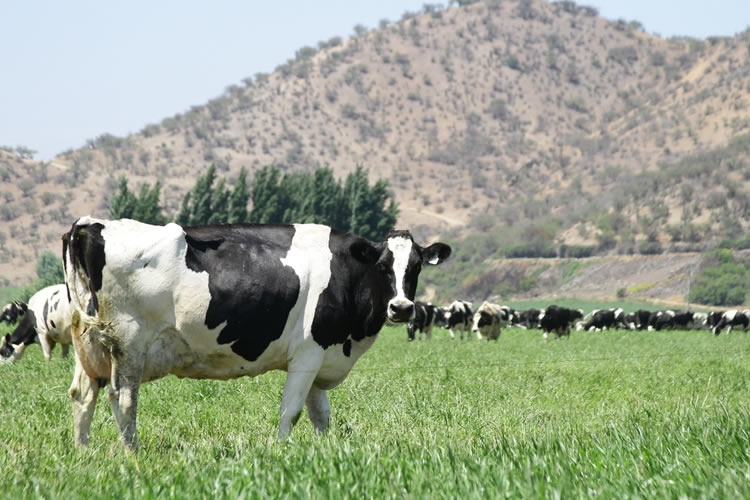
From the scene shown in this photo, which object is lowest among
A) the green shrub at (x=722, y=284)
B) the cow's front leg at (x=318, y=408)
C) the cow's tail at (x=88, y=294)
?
the green shrub at (x=722, y=284)

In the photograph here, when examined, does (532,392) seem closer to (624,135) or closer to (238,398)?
(238,398)

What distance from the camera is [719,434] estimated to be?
24.6ft

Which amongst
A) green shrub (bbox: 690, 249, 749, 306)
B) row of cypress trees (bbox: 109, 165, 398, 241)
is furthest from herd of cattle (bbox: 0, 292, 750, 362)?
green shrub (bbox: 690, 249, 749, 306)

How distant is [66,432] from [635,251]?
115 meters

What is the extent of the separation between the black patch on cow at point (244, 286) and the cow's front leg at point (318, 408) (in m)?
1.03

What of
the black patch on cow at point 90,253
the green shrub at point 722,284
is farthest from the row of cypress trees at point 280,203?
the black patch on cow at point 90,253

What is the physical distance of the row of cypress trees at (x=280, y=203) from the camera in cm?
7518

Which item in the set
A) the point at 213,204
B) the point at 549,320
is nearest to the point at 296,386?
the point at 549,320

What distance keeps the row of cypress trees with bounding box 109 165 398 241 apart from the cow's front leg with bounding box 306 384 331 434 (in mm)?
63369

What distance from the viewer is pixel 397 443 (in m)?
7.32

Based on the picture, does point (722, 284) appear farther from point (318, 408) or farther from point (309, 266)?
point (309, 266)

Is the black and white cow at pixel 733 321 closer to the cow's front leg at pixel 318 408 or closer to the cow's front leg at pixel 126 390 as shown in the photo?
the cow's front leg at pixel 318 408

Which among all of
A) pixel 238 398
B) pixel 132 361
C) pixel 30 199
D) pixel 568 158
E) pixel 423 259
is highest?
pixel 423 259

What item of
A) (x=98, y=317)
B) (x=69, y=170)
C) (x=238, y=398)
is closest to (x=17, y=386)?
(x=238, y=398)
